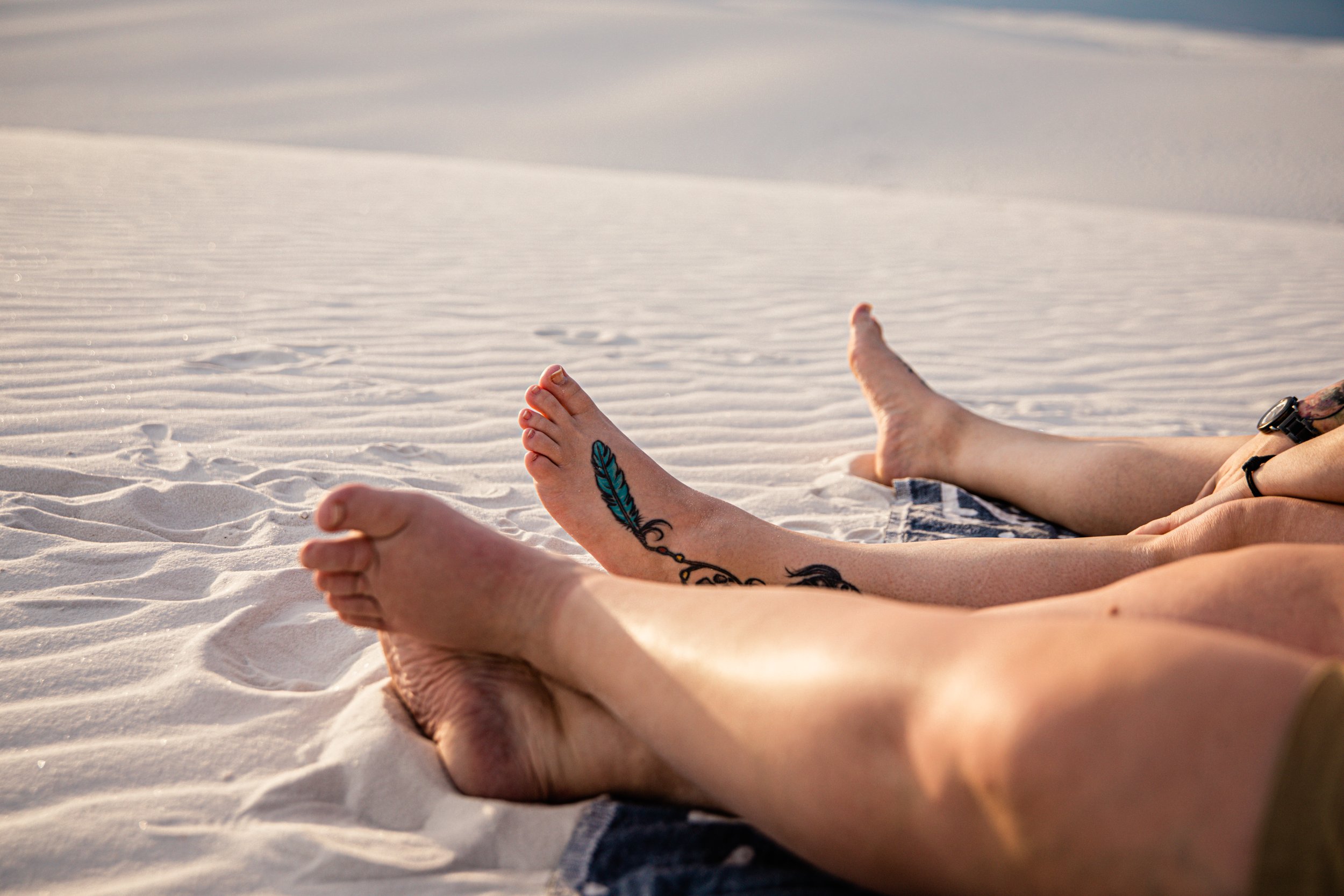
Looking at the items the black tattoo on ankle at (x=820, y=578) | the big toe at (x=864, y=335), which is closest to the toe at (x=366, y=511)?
the black tattoo on ankle at (x=820, y=578)

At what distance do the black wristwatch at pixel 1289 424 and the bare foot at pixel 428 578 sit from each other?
146 centimetres

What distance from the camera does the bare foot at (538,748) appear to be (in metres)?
1.26

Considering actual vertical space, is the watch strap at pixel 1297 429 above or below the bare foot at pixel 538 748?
above

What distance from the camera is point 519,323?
389 cm

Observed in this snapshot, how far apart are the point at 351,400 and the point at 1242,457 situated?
2303 millimetres

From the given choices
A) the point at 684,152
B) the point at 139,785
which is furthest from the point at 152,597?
the point at 684,152

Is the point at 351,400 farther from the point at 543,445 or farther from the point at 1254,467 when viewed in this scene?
the point at 1254,467

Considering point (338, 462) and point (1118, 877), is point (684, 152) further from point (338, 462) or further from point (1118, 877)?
point (1118, 877)

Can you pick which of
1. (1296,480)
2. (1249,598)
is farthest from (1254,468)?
(1249,598)

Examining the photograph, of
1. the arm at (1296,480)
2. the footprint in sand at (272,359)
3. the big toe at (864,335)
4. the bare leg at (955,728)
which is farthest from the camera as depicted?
the footprint in sand at (272,359)

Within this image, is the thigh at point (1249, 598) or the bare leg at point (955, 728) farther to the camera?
the thigh at point (1249, 598)

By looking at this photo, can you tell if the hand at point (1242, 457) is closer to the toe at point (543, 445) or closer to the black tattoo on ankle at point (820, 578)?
the black tattoo on ankle at point (820, 578)

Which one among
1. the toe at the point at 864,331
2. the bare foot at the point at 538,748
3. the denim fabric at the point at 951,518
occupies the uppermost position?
the toe at the point at 864,331

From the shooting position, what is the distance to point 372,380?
3018 mm
